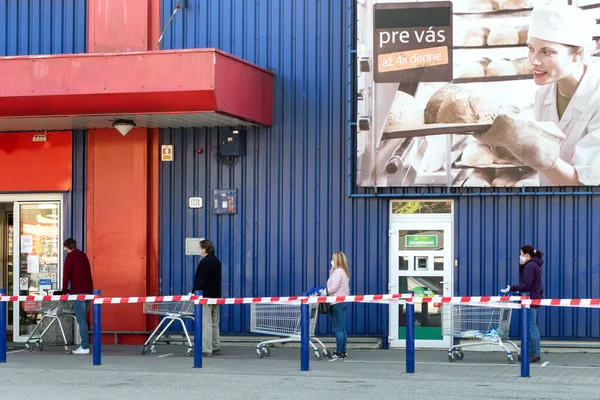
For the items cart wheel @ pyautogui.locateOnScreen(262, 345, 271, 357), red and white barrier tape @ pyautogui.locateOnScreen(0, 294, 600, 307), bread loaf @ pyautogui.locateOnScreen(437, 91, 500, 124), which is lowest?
cart wheel @ pyautogui.locateOnScreen(262, 345, 271, 357)

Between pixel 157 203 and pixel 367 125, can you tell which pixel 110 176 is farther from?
pixel 367 125

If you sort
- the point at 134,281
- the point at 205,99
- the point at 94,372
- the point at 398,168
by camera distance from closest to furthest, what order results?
the point at 94,372 → the point at 205,99 → the point at 398,168 → the point at 134,281

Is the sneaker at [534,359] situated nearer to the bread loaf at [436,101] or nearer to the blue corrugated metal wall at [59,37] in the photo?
the bread loaf at [436,101]

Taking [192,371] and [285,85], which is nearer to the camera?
[192,371]

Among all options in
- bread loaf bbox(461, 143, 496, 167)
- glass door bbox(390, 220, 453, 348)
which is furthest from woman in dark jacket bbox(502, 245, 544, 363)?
glass door bbox(390, 220, 453, 348)

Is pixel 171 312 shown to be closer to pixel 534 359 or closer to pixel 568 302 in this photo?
pixel 534 359

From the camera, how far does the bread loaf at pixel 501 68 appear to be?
16.2 meters

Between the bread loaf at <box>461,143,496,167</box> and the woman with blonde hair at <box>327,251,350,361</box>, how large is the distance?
254cm

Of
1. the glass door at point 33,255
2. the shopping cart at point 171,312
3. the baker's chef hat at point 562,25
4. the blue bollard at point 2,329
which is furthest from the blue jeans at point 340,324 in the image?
the glass door at point 33,255

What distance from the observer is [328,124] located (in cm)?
1733

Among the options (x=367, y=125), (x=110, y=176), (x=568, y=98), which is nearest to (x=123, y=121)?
(x=110, y=176)

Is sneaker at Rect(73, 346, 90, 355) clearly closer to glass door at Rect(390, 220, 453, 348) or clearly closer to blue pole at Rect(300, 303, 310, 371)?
blue pole at Rect(300, 303, 310, 371)

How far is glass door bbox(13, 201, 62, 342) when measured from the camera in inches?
727

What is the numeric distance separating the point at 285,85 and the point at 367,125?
1650 millimetres
